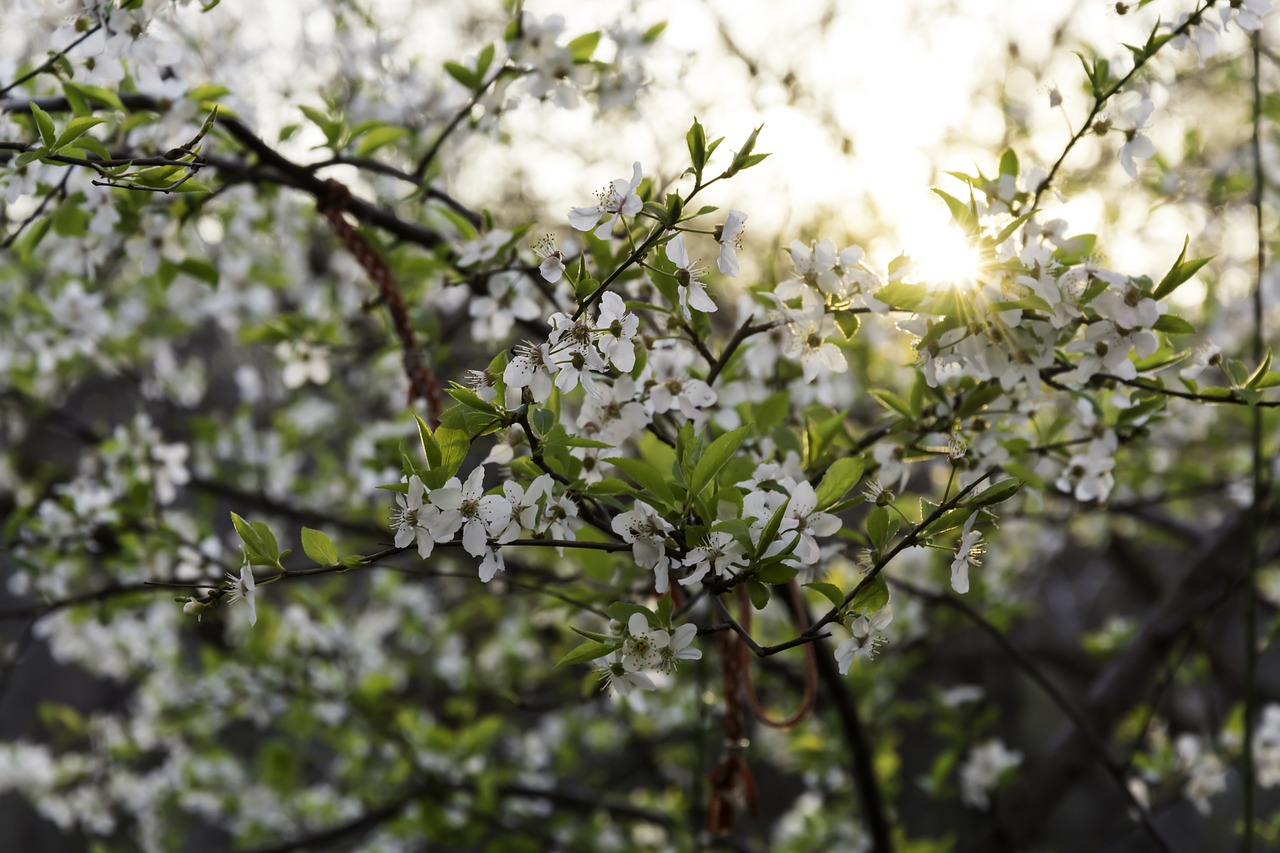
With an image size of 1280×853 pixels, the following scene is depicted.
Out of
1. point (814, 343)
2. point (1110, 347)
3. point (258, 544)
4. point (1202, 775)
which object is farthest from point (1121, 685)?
point (258, 544)

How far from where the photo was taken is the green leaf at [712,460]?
3.25ft

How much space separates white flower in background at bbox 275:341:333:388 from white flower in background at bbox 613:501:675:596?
1.36 metres


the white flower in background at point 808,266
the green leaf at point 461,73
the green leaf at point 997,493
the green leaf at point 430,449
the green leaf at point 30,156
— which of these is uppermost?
the green leaf at point 461,73

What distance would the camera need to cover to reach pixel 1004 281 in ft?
3.58

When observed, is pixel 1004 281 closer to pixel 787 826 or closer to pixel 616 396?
pixel 616 396

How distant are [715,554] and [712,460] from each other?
3.7 inches

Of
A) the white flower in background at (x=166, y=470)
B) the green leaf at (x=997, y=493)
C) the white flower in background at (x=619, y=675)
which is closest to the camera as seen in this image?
the green leaf at (x=997, y=493)

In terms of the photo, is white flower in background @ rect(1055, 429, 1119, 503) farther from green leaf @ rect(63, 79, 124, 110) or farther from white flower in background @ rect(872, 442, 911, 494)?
green leaf @ rect(63, 79, 124, 110)

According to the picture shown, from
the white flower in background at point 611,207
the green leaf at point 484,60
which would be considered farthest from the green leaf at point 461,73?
the white flower in background at point 611,207

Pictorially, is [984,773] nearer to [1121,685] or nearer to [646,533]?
[1121,685]

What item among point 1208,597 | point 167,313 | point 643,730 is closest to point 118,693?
point 167,313

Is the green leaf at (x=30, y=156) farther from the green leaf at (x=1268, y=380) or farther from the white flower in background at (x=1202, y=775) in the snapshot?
the white flower in background at (x=1202, y=775)

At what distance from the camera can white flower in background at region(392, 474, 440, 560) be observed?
949mm

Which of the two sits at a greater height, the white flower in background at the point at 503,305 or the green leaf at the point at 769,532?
the white flower in background at the point at 503,305
